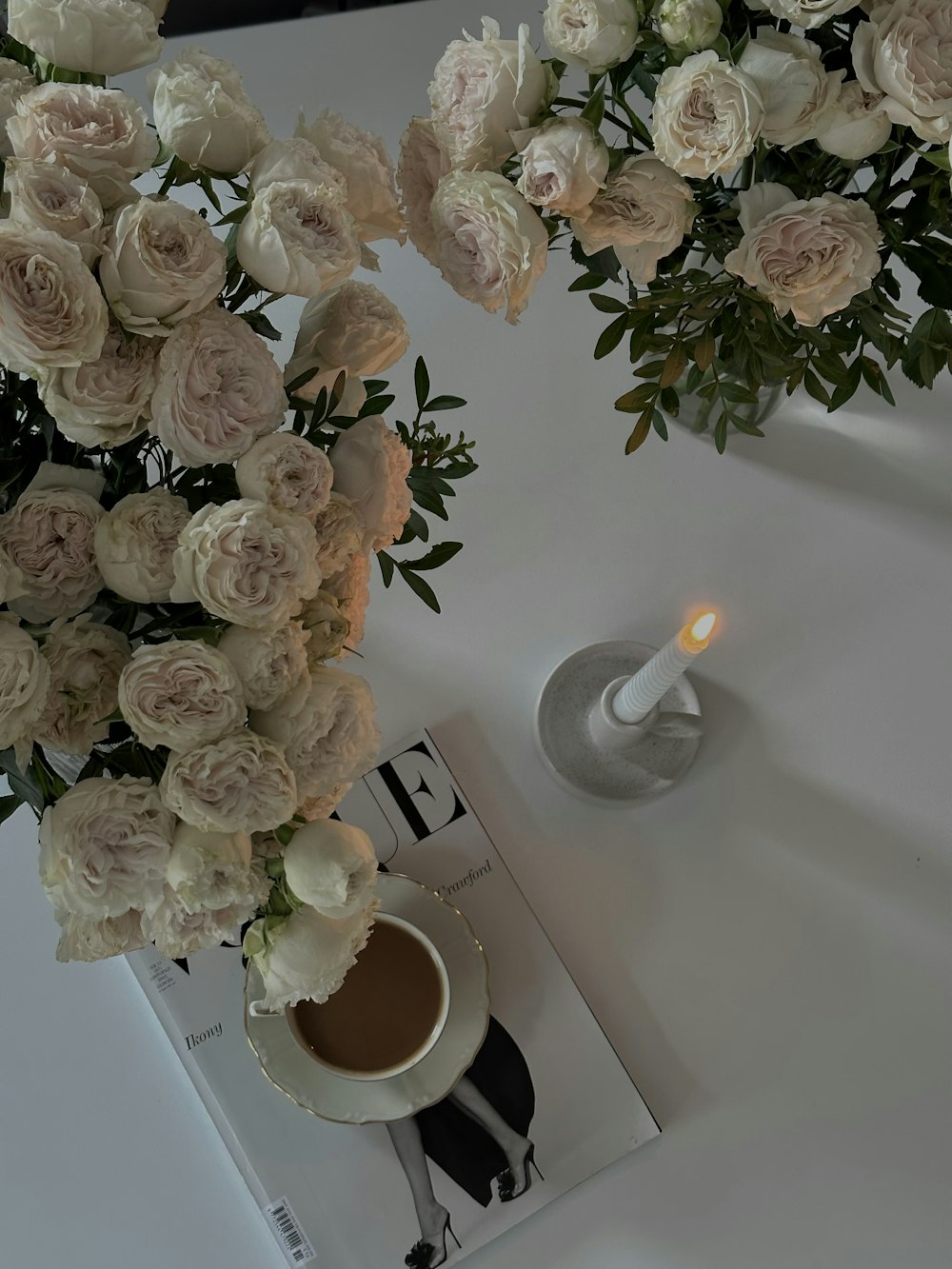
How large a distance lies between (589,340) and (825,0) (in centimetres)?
52

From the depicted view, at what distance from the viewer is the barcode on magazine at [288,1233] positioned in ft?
2.47

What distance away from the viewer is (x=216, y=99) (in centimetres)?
44

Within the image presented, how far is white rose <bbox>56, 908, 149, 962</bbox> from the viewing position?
46 cm

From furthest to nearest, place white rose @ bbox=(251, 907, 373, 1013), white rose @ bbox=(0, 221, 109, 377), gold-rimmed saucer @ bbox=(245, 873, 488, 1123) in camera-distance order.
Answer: gold-rimmed saucer @ bbox=(245, 873, 488, 1123)
white rose @ bbox=(251, 907, 373, 1013)
white rose @ bbox=(0, 221, 109, 377)

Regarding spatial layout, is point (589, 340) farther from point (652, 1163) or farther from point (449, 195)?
point (652, 1163)

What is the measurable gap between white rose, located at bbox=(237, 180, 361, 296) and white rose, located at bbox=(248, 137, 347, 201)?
11 millimetres

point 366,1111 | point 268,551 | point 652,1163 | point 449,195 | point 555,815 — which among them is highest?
point 449,195

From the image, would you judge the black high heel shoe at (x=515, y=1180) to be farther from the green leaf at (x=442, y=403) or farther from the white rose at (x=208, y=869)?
the green leaf at (x=442, y=403)

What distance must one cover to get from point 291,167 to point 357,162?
2.0 inches

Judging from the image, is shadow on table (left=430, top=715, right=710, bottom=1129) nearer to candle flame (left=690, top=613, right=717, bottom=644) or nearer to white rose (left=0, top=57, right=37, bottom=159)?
candle flame (left=690, top=613, right=717, bottom=644)

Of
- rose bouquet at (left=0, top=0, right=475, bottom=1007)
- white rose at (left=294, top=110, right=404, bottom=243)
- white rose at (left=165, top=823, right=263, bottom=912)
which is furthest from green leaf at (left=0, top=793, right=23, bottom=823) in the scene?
white rose at (left=294, top=110, right=404, bottom=243)

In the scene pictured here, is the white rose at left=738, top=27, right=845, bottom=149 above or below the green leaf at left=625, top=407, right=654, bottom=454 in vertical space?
above

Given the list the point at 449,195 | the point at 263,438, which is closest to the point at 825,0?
the point at 449,195

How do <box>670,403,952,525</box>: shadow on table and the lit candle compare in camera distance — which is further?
<box>670,403,952,525</box>: shadow on table
